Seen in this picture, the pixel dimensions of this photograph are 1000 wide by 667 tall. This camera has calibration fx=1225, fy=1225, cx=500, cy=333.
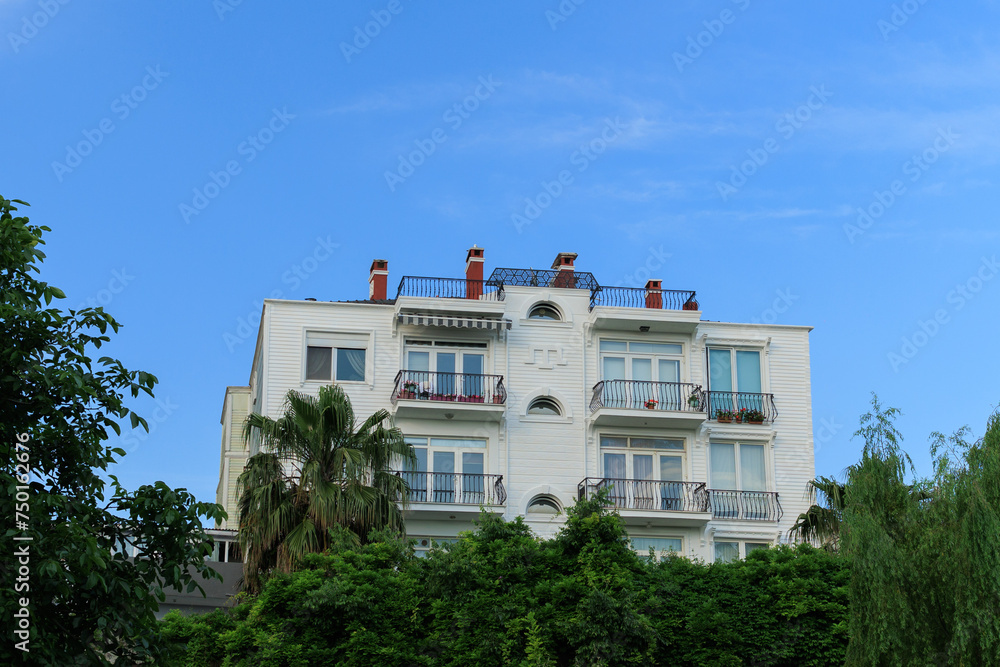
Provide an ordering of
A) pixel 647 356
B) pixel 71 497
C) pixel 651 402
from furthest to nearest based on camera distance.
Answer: pixel 647 356 → pixel 651 402 → pixel 71 497

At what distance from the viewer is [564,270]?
3897 centimetres

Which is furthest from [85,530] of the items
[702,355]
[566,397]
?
[702,355]

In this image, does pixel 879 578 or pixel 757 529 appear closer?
pixel 879 578

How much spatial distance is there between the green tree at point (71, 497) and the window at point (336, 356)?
21849 mm

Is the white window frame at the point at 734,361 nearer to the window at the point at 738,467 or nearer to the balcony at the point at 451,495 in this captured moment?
the window at the point at 738,467

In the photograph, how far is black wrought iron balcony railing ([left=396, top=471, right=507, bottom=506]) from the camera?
3475 cm

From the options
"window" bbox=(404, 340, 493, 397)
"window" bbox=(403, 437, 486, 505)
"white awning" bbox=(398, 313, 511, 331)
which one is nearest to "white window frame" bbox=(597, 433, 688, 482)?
"window" bbox=(403, 437, 486, 505)

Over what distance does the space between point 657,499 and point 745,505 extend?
111 inches

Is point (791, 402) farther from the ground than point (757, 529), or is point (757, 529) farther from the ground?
point (791, 402)

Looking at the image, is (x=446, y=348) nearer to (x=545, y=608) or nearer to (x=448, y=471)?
(x=448, y=471)

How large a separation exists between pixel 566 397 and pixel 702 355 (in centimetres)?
454

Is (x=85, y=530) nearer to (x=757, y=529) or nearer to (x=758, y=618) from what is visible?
(x=758, y=618)

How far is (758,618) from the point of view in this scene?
2416 centimetres

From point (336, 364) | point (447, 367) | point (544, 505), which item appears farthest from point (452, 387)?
point (544, 505)
